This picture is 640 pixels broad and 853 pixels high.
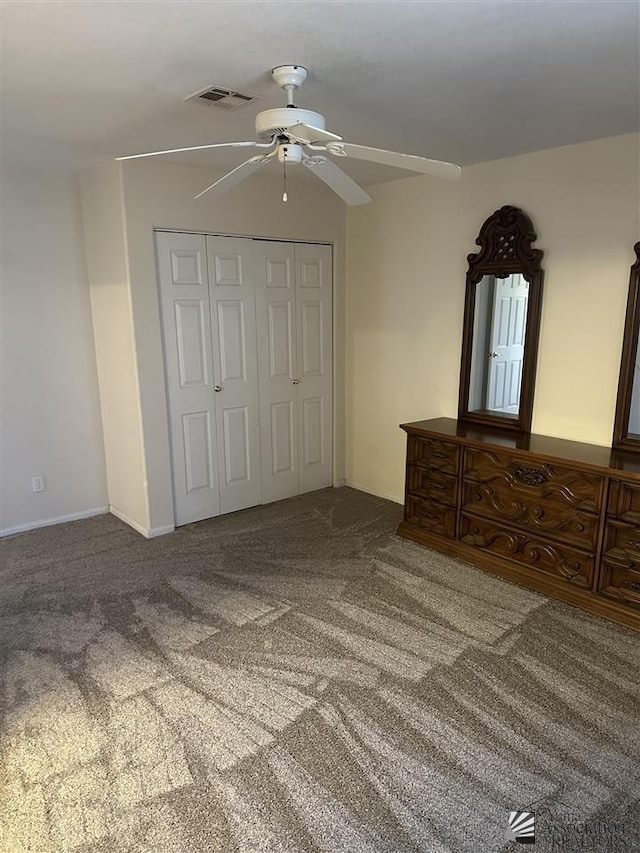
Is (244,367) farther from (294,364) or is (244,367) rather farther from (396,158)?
(396,158)

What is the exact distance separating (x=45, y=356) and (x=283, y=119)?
281 cm

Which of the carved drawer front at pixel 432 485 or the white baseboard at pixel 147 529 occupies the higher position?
the carved drawer front at pixel 432 485

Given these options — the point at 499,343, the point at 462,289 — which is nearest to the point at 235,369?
the point at 462,289

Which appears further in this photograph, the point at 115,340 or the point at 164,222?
the point at 115,340

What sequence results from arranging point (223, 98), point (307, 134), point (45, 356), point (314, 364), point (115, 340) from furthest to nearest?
point (314, 364) → point (45, 356) → point (115, 340) → point (223, 98) → point (307, 134)

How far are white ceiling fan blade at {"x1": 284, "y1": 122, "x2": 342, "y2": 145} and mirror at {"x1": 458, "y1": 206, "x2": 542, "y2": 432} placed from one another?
1876 mm

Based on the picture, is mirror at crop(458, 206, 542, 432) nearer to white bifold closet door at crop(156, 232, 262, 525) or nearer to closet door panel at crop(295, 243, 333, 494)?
closet door panel at crop(295, 243, 333, 494)

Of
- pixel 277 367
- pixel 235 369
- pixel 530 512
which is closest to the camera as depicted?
pixel 530 512

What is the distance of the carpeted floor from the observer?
5.87 ft

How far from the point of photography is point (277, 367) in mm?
4426

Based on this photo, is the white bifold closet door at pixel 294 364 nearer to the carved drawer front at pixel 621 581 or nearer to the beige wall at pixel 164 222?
the beige wall at pixel 164 222

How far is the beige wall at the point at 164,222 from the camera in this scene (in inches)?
140

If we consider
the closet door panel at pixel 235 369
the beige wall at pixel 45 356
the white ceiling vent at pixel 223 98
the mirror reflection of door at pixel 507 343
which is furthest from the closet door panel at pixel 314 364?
the white ceiling vent at pixel 223 98

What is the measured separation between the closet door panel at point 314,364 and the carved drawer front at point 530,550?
1604mm
